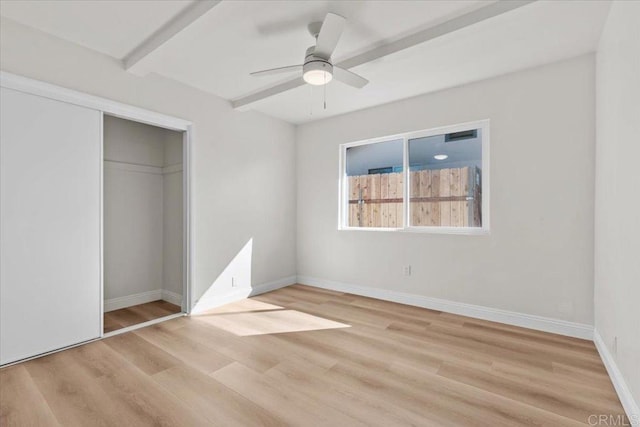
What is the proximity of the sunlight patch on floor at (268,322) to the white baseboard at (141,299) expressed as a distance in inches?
33.4

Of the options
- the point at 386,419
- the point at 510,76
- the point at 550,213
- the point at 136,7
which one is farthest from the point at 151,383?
the point at 510,76

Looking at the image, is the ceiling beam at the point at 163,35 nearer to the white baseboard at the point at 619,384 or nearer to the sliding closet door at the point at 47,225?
the sliding closet door at the point at 47,225

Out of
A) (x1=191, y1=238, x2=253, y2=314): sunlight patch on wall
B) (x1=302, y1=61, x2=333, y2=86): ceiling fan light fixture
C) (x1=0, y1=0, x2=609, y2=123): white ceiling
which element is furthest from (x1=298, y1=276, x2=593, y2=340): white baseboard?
(x1=302, y1=61, x2=333, y2=86): ceiling fan light fixture

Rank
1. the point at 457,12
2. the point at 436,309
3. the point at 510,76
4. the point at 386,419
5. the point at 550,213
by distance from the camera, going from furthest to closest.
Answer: the point at 436,309
the point at 510,76
the point at 550,213
the point at 457,12
the point at 386,419

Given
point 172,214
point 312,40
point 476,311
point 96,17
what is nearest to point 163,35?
point 96,17

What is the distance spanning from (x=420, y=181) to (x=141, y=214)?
3.61 metres

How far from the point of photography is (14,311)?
230 centimetres

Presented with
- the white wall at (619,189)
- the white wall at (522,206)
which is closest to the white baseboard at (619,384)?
the white wall at (619,189)

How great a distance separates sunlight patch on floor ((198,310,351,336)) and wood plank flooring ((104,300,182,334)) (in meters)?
0.56

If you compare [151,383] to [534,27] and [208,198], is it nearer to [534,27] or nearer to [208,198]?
[208,198]

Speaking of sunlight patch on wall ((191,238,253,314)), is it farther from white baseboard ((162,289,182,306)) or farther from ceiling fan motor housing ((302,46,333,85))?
ceiling fan motor housing ((302,46,333,85))

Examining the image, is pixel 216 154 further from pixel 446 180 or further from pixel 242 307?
pixel 446 180

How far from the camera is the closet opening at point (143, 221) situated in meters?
3.64

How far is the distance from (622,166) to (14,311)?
4.33 meters
